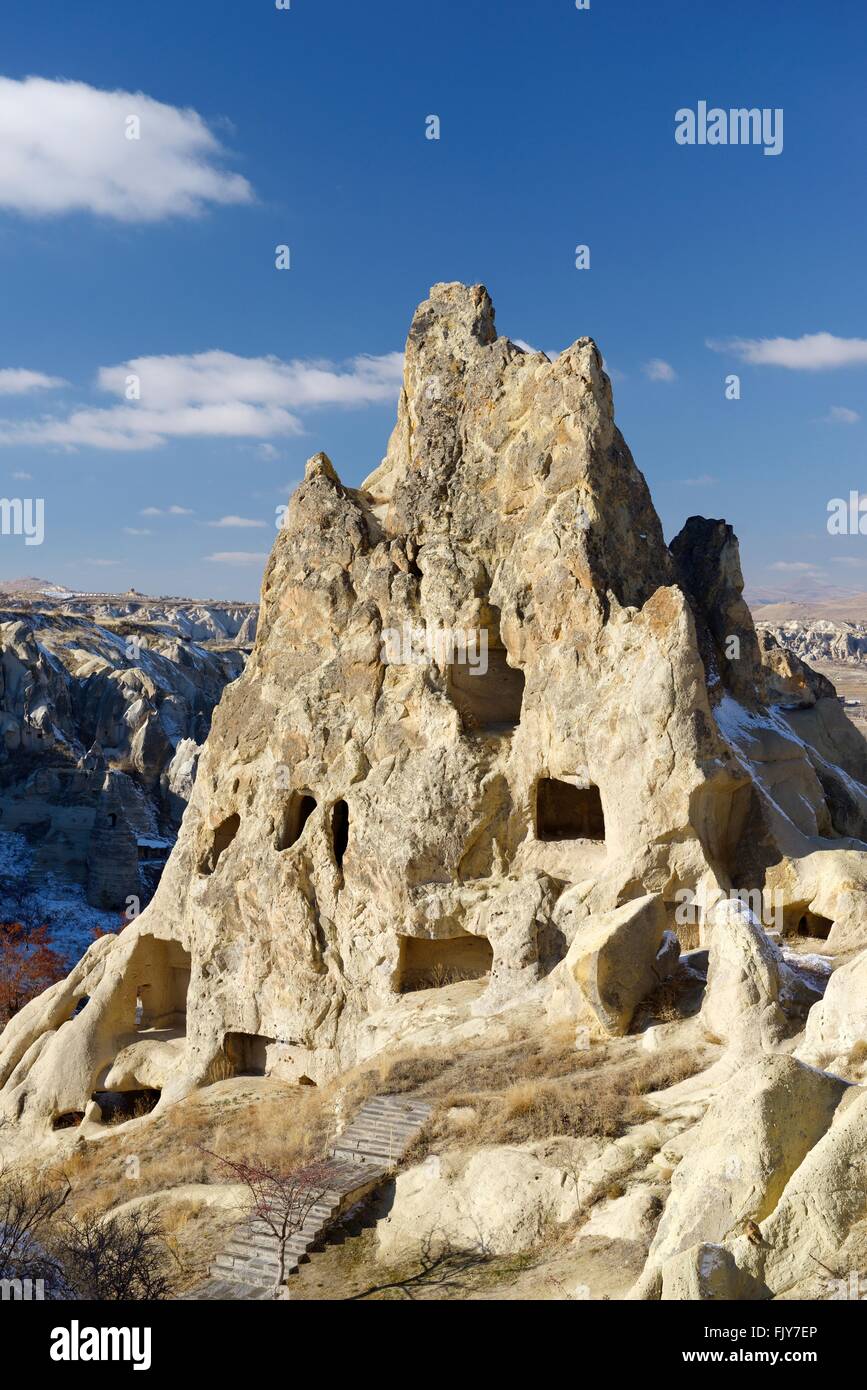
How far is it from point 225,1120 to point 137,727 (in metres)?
49.7

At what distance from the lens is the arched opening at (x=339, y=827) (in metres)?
18.7

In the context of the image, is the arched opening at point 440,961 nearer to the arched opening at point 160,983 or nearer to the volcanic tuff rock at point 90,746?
the arched opening at point 160,983

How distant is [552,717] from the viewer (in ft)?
56.1

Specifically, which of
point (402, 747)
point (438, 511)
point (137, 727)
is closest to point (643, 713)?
point (402, 747)

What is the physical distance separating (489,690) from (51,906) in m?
34.3

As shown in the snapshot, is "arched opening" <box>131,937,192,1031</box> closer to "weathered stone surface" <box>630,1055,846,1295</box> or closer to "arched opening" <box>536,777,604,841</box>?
"arched opening" <box>536,777,604,841</box>

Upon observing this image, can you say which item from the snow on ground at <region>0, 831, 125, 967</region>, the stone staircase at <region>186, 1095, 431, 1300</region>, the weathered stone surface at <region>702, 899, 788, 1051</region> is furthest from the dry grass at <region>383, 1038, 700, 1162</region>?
the snow on ground at <region>0, 831, 125, 967</region>

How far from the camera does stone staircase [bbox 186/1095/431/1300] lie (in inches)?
433

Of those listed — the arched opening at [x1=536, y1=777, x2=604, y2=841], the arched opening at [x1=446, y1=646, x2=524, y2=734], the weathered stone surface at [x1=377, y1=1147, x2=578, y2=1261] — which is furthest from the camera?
the arched opening at [x1=536, y1=777, x2=604, y2=841]

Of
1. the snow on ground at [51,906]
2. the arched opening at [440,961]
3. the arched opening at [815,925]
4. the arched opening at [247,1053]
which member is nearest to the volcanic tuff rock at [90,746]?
the snow on ground at [51,906]

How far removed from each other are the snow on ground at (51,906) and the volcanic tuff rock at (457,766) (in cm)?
2421

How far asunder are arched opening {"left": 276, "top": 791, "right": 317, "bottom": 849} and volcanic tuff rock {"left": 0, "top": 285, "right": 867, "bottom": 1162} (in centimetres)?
5

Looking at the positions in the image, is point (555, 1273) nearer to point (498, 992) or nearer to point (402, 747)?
point (498, 992)

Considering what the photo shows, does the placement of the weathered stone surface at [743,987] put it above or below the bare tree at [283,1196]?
above
